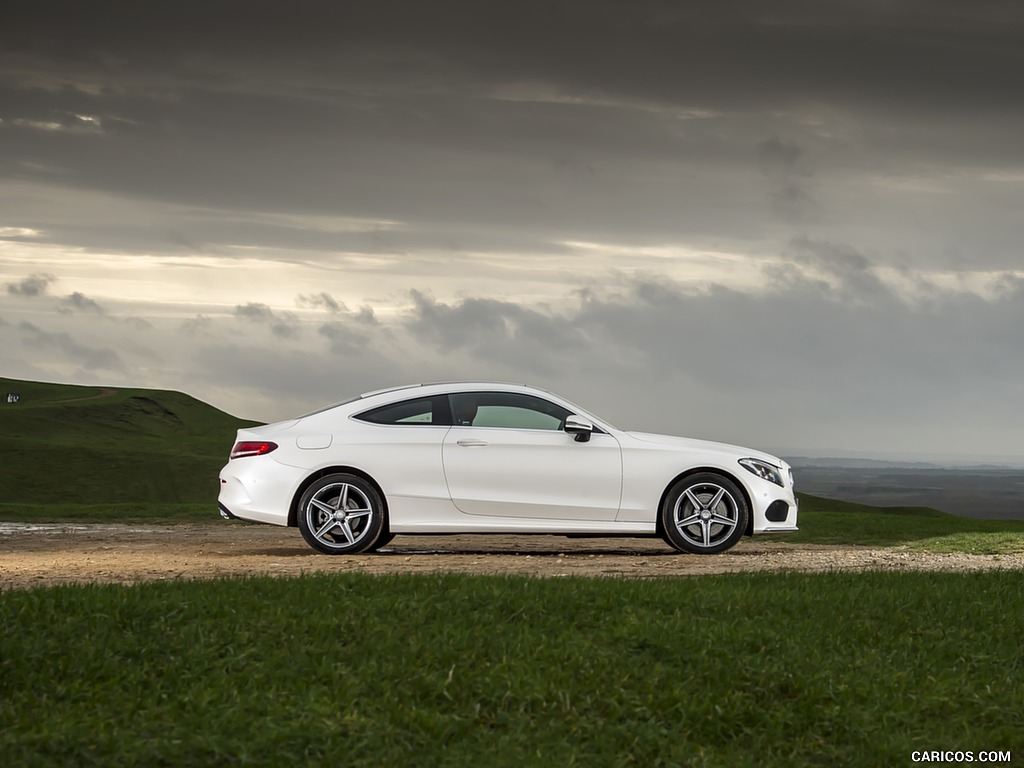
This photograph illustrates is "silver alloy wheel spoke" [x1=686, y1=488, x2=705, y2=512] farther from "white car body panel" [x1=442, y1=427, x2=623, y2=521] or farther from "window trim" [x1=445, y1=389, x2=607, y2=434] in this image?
"window trim" [x1=445, y1=389, x2=607, y2=434]

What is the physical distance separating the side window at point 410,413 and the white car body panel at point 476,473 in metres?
0.09

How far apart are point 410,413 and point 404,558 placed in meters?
1.53

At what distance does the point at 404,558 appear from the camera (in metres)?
11.4

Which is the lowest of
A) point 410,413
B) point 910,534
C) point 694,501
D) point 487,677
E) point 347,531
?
point 487,677

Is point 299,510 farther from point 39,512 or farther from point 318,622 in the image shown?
point 39,512

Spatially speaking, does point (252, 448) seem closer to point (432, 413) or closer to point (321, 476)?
point (321, 476)

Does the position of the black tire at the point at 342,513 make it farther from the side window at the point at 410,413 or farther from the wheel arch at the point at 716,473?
the wheel arch at the point at 716,473

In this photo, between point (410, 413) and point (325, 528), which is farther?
point (410, 413)

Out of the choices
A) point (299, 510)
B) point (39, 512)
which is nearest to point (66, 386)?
point (39, 512)

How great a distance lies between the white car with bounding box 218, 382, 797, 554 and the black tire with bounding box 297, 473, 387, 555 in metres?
0.01

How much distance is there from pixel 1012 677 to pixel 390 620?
3820 mm

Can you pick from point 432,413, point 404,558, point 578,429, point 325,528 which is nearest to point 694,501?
point 578,429

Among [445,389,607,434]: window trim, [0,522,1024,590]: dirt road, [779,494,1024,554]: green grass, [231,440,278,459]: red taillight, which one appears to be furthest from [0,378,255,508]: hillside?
[445,389,607,434]: window trim

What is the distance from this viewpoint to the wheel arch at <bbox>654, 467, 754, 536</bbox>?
39.0ft
